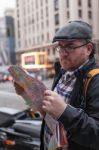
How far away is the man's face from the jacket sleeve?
0.62 feet

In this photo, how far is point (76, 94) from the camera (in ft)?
6.83

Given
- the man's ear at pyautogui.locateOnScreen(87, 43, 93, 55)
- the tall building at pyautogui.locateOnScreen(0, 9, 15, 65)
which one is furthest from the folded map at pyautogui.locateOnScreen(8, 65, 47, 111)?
the tall building at pyautogui.locateOnScreen(0, 9, 15, 65)

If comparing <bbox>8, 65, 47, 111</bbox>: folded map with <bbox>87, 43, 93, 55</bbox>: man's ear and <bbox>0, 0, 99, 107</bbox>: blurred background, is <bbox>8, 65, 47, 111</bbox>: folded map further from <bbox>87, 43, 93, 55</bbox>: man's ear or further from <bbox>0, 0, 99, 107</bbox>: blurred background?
<bbox>0, 0, 99, 107</bbox>: blurred background

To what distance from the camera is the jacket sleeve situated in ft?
6.25

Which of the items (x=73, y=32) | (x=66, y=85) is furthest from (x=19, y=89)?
(x=73, y=32)

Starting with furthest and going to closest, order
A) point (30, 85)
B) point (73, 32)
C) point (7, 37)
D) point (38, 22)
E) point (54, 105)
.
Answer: point (7, 37)
point (38, 22)
point (73, 32)
point (30, 85)
point (54, 105)

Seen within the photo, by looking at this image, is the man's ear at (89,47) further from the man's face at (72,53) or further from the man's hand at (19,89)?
the man's hand at (19,89)

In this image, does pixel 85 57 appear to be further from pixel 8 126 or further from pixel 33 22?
pixel 33 22

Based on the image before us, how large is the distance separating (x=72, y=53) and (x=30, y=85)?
28 centimetres

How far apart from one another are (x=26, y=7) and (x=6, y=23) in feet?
35.3

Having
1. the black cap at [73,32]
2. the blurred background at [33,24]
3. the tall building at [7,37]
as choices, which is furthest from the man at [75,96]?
the tall building at [7,37]

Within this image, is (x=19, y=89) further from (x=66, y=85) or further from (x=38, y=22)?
(x=38, y=22)

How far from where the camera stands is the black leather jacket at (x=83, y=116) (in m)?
1.91

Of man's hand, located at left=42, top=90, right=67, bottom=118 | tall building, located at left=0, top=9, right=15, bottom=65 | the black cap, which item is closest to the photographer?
man's hand, located at left=42, top=90, right=67, bottom=118
